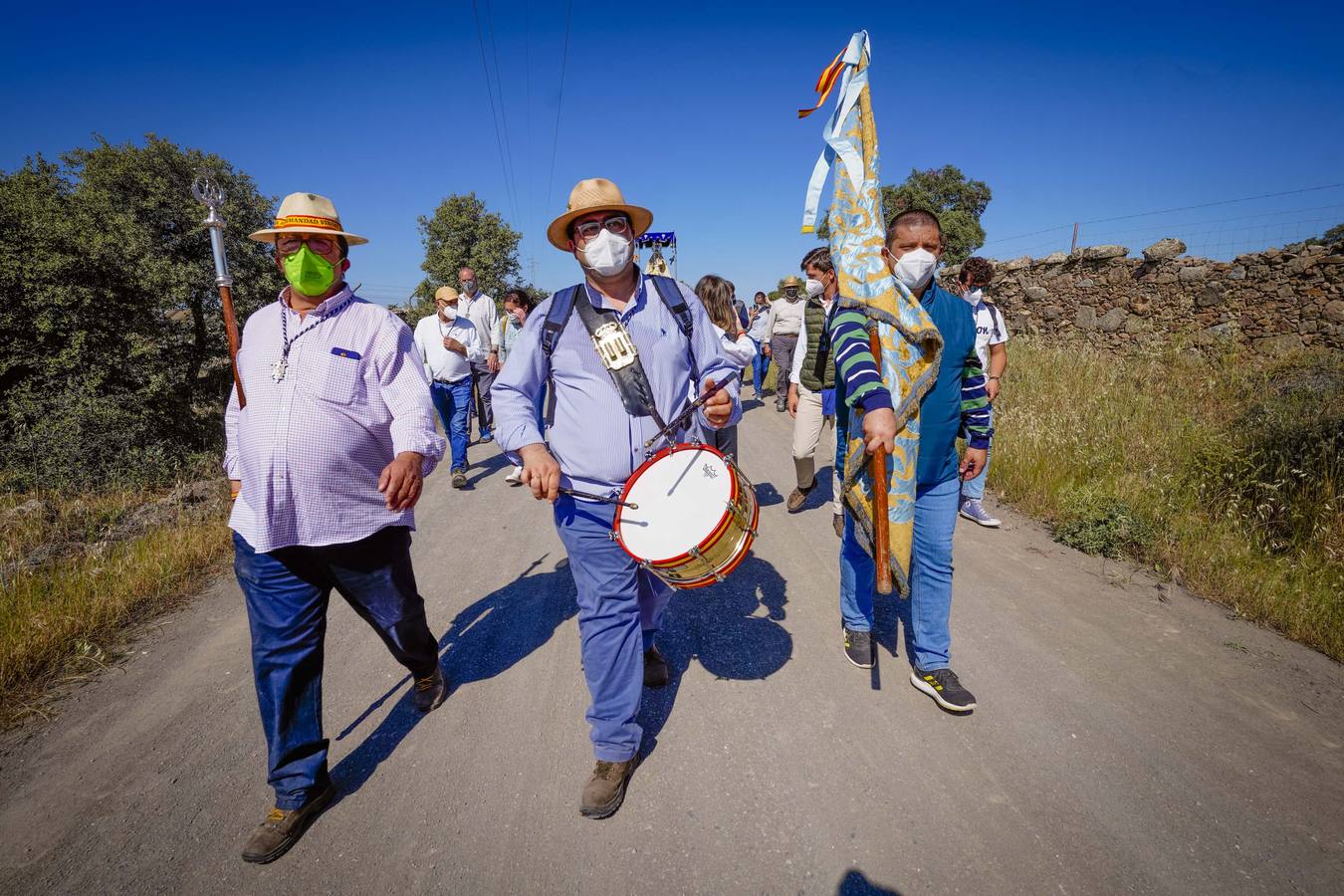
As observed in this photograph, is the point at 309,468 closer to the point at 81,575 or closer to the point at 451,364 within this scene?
the point at 81,575

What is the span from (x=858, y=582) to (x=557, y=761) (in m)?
1.69

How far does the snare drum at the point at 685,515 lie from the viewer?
6.89 feet

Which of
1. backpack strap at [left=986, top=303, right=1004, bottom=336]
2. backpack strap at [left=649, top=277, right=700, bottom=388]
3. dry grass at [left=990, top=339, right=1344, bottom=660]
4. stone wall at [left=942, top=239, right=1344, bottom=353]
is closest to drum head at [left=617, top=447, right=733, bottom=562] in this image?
backpack strap at [left=649, top=277, right=700, bottom=388]

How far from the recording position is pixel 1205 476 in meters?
4.54

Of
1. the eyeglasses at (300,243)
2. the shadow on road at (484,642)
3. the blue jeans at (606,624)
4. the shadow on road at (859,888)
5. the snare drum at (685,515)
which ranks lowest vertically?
the shadow on road at (859,888)

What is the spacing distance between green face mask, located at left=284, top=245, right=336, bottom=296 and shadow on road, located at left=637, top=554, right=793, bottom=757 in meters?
2.38

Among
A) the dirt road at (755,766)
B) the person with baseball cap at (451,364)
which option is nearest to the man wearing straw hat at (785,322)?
the person with baseball cap at (451,364)

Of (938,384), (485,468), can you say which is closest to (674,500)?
(938,384)

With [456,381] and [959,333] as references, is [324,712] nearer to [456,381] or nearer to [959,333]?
[959,333]

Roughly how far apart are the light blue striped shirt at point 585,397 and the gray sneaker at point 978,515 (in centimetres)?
355

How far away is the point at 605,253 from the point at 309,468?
4.65ft

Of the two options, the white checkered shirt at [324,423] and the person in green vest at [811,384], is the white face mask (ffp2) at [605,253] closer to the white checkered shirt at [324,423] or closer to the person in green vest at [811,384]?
the white checkered shirt at [324,423]

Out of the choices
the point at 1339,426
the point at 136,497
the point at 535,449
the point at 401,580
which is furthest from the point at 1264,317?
the point at 136,497

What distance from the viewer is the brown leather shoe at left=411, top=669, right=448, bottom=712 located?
9.27ft
